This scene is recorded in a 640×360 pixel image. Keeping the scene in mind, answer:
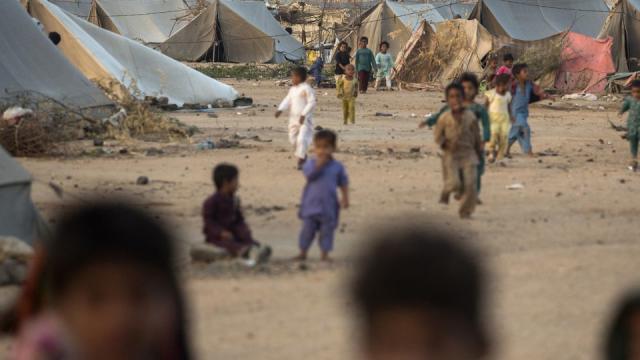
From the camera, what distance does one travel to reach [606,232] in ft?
32.9

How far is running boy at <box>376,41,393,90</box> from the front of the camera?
31.8m

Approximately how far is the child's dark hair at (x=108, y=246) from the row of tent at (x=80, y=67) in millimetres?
14719

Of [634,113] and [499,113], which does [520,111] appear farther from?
[634,113]

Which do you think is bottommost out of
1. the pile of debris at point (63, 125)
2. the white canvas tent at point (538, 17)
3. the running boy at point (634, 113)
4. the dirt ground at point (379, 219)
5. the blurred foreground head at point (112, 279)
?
the dirt ground at point (379, 219)

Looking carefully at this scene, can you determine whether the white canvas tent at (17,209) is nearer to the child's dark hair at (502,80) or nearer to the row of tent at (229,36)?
the child's dark hair at (502,80)

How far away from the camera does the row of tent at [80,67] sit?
A: 58.3 ft

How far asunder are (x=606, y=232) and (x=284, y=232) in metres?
2.39

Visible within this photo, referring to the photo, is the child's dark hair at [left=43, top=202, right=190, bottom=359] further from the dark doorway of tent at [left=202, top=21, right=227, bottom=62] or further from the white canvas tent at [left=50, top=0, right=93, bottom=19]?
the white canvas tent at [left=50, top=0, right=93, bottom=19]

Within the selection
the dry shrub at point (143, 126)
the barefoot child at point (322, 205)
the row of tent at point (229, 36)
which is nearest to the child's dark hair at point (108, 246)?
the barefoot child at point (322, 205)

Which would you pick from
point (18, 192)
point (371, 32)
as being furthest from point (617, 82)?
point (18, 192)

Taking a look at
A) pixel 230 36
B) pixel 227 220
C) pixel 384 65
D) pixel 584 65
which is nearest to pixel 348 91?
pixel 227 220

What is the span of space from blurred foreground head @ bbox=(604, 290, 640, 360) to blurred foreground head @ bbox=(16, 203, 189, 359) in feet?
3.56

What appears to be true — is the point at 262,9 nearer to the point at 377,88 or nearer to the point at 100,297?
the point at 377,88

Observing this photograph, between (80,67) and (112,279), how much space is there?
65.0 ft
